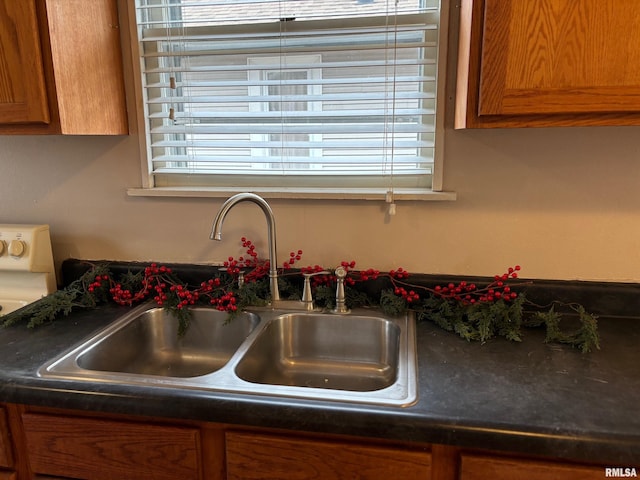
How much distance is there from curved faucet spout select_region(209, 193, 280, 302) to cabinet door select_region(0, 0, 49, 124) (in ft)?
1.66

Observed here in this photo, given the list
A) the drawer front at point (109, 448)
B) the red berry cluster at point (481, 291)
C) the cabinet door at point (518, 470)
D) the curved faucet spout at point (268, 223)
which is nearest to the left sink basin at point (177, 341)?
the curved faucet spout at point (268, 223)

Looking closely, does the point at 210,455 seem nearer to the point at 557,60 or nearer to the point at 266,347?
the point at 266,347

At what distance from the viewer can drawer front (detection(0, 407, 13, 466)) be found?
40.1 inches

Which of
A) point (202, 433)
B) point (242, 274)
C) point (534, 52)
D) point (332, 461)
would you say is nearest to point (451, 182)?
point (534, 52)

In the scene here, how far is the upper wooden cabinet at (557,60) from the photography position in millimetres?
914

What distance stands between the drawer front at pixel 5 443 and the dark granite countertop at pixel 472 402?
76mm

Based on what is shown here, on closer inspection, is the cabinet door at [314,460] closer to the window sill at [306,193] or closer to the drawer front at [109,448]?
the drawer front at [109,448]

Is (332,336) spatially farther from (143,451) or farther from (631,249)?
(631,249)

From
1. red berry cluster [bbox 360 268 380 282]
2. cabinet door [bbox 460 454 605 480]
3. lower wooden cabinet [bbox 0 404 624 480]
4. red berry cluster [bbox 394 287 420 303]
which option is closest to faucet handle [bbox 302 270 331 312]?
red berry cluster [bbox 360 268 380 282]

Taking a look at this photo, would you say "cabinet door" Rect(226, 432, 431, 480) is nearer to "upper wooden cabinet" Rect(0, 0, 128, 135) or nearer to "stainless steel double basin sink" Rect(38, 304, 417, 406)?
"stainless steel double basin sink" Rect(38, 304, 417, 406)

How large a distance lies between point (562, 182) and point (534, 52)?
483mm

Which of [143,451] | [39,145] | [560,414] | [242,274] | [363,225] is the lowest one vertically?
[143,451]

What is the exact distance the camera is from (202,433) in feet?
3.10

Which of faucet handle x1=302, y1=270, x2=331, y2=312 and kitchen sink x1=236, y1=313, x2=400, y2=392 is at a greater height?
faucet handle x1=302, y1=270, x2=331, y2=312
